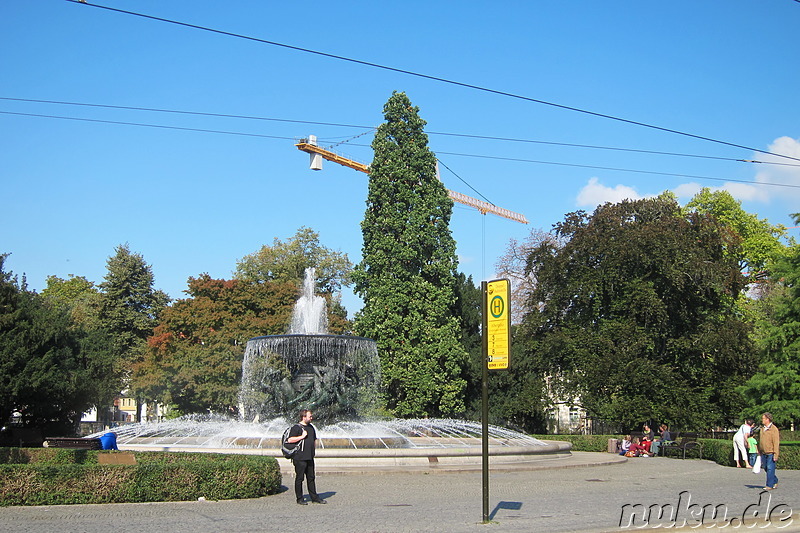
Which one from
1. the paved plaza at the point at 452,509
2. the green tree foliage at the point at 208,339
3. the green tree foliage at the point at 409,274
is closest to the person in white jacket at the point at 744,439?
the paved plaza at the point at 452,509

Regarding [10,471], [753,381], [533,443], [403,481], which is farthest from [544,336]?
[10,471]

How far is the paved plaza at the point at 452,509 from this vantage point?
1080cm

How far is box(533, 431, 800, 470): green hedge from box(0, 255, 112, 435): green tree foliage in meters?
20.3

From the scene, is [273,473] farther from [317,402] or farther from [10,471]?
[317,402]

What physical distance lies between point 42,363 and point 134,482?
19940mm

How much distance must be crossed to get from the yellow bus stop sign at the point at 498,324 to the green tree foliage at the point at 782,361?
22.2 m

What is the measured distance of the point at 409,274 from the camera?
42156 mm

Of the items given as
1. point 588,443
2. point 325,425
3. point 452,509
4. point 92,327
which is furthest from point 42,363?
point 92,327

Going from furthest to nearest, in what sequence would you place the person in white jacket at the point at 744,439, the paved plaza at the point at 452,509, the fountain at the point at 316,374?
the fountain at the point at 316,374 < the person in white jacket at the point at 744,439 < the paved plaza at the point at 452,509

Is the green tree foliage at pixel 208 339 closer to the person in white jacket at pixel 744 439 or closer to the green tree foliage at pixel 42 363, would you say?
the green tree foliage at pixel 42 363

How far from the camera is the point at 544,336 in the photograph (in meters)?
42.4

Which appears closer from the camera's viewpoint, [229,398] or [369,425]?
[369,425]

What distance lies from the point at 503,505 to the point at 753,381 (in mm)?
21571

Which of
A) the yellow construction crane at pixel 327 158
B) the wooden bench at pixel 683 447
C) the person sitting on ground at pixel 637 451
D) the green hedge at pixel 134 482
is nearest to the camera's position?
the green hedge at pixel 134 482
